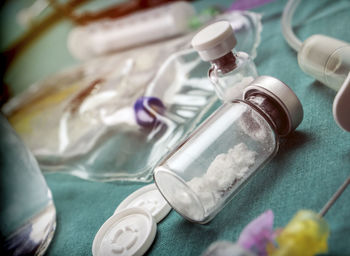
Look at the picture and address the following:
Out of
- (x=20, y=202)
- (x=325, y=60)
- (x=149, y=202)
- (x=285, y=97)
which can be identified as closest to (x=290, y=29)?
(x=325, y=60)

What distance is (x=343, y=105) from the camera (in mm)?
382

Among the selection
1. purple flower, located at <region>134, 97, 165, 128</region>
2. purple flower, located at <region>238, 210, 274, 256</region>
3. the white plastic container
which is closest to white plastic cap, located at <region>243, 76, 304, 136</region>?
purple flower, located at <region>238, 210, 274, 256</region>

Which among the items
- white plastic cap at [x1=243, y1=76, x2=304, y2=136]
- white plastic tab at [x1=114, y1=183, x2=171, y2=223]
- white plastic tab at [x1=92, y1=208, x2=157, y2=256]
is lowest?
white plastic tab at [x1=114, y1=183, x2=171, y2=223]

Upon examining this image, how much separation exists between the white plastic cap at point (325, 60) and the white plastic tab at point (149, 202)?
302 mm

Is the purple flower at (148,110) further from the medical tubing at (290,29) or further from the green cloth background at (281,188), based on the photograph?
the medical tubing at (290,29)

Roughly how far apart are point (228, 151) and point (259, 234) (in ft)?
0.42

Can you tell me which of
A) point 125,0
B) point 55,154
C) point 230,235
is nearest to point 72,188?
point 55,154

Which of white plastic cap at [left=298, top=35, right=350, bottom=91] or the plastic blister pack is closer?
white plastic cap at [left=298, top=35, right=350, bottom=91]

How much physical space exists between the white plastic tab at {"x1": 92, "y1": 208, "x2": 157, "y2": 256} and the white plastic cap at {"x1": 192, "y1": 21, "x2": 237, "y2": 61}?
24 centimetres

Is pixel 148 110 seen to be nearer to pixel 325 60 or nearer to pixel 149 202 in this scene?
pixel 149 202

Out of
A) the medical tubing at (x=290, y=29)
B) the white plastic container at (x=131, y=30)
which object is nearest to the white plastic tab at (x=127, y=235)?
the medical tubing at (x=290, y=29)

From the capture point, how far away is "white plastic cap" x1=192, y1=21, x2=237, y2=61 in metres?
0.51

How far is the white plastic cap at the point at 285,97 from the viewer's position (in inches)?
18.2

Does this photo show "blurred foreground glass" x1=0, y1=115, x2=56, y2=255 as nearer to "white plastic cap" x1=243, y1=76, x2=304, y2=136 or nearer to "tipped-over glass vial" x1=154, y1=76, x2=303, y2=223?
"tipped-over glass vial" x1=154, y1=76, x2=303, y2=223
